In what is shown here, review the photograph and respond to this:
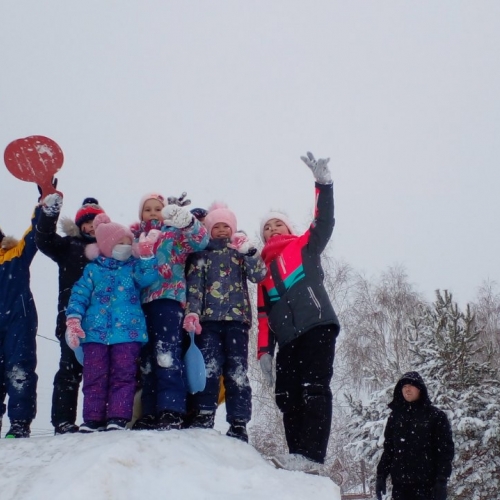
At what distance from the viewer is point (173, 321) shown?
400 centimetres

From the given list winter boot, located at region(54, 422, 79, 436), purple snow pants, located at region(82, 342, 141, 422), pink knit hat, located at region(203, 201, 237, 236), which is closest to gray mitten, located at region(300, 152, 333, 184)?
pink knit hat, located at region(203, 201, 237, 236)

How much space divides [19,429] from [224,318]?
1.79 metres

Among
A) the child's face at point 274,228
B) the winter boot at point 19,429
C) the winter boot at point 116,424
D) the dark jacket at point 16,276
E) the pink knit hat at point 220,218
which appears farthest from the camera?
the child's face at point 274,228

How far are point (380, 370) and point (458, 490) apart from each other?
345 inches

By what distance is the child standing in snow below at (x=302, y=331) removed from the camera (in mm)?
3592

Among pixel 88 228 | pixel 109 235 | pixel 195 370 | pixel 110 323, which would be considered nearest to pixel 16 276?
pixel 88 228

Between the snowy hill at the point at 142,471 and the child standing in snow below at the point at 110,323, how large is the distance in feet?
1.32

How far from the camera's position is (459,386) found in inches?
360

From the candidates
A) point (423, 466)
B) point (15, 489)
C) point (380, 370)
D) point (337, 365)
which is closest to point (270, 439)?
point (337, 365)

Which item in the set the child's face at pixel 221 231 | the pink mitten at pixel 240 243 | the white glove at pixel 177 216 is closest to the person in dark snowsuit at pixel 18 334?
the white glove at pixel 177 216

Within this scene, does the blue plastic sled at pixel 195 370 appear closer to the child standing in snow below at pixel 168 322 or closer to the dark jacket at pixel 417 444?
the child standing in snow below at pixel 168 322

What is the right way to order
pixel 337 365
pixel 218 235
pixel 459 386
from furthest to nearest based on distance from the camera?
pixel 337 365, pixel 459 386, pixel 218 235

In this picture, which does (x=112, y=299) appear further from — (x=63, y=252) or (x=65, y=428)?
(x=65, y=428)

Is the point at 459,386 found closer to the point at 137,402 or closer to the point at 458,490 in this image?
the point at 458,490
